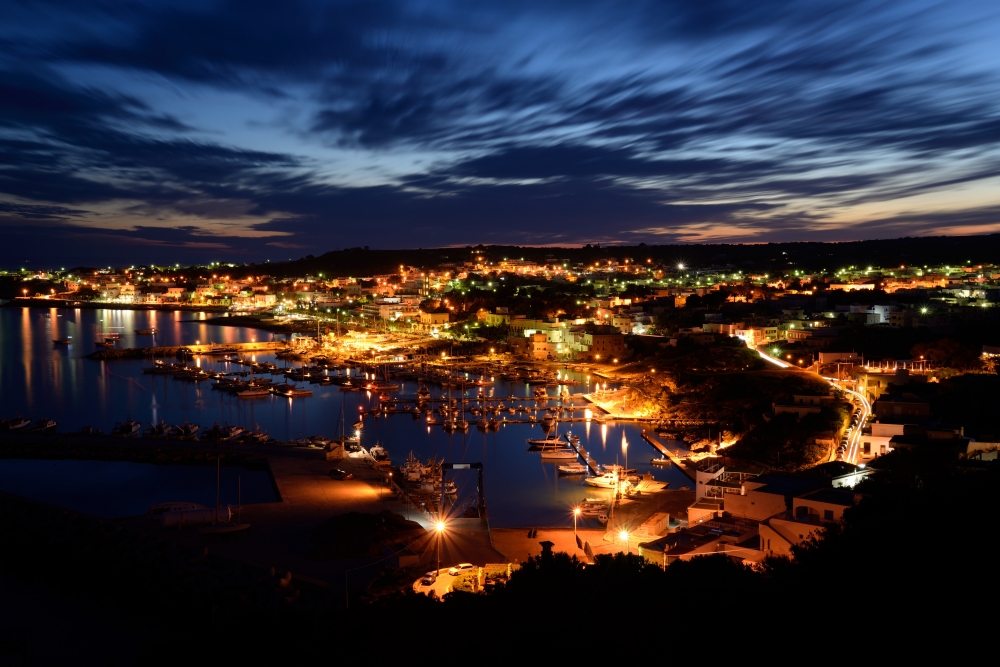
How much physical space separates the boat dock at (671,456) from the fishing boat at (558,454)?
129cm

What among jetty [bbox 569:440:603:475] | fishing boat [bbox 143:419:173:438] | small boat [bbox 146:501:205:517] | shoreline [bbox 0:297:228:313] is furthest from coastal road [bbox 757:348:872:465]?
shoreline [bbox 0:297:228:313]

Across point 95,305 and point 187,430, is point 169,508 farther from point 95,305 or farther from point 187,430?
point 95,305

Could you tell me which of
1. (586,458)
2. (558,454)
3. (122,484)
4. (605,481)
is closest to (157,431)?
(122,484)

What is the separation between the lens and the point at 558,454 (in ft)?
35.2

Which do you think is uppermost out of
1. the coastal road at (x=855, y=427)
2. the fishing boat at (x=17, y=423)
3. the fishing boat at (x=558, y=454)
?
the coastal road at (x=855, y=427)

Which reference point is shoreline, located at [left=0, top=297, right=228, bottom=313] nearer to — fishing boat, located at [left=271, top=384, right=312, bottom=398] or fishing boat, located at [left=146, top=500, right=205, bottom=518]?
fishing boat, located at [left=271, top=384, right=312, bottom=398]

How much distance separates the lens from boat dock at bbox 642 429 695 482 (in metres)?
9.65

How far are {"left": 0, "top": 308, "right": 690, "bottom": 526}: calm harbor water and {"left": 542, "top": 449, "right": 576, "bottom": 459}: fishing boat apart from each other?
16cm

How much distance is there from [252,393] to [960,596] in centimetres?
1488

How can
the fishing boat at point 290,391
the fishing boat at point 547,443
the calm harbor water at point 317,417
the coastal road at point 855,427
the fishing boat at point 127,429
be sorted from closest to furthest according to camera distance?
the coastal road at point 855,427 < the calm harbor water at point 317,417 < the fishing boat at point 547,443 < the fishing boat at point 127,429 < the fishing boat at point 290,391

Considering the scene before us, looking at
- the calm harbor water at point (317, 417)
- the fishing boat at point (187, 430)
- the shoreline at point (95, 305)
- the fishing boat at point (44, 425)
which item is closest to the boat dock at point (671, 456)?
the calm harbor water at point (317, 417)

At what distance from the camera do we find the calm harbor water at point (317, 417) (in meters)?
9.20

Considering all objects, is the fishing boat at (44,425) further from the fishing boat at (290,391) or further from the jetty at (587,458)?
the jetty at (587,458)

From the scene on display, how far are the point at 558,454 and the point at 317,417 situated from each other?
211 inches
